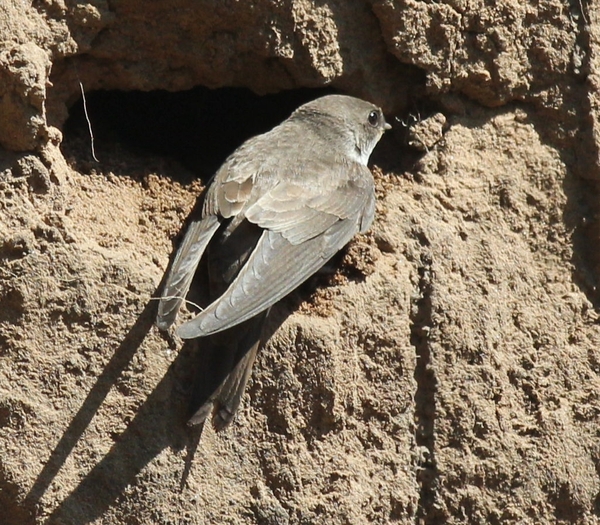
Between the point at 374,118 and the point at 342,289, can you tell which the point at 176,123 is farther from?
the point at 342,289

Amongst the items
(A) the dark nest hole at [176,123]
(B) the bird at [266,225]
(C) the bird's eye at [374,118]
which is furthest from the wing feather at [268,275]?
(A) the dark nest hole at [176,123]

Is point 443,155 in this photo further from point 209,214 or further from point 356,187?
point 209,214

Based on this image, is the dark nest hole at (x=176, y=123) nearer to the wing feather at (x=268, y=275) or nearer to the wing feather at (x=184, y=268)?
the wing feather at (x=184, y=268)

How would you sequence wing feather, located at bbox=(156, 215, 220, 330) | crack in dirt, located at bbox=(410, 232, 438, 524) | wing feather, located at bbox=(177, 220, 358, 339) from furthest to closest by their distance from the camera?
crack in dirt, located at bbox=(410, 232, 438, 524), wing feather, located at bbox=(156, 215, 220, 330), wing feather, located at bbox=(177, 220, 358, 339)

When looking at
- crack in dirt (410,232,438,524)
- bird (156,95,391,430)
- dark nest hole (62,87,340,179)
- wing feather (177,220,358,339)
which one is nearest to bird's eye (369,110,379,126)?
bird (156,95,391,430)

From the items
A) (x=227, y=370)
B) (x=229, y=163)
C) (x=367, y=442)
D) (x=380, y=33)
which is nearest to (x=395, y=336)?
(x=367, y=442)

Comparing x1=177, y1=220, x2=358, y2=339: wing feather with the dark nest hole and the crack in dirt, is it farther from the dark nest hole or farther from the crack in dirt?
the dark nest hole

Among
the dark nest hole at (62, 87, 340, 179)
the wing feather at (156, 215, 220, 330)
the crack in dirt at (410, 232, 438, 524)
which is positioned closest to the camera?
the wing feather at (156, 215, 220, 330)
